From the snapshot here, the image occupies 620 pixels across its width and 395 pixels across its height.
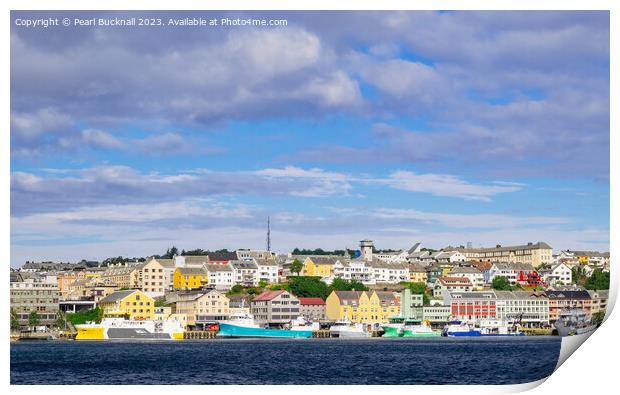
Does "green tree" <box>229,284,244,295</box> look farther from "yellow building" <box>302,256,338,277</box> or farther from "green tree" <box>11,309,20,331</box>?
"green tree" <box>11,309,20,331</box>

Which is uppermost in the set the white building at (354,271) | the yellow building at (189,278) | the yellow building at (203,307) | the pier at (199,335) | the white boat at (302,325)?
the white building at (354,271)

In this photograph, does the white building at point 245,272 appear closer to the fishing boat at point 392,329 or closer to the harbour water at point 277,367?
the fishing boat at point 392,329

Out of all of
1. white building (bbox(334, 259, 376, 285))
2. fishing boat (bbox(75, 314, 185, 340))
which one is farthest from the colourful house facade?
fishing boat (bbox(75, 314, 185, 340))

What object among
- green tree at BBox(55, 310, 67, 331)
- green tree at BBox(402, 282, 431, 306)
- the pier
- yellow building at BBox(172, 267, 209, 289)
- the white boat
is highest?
yellow building at BBox(172, 267, 209, 289)

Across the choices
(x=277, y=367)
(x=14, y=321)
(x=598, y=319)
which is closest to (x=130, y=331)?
(x=14, y=321)

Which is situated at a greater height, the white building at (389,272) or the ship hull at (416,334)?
the white building at (389,272)

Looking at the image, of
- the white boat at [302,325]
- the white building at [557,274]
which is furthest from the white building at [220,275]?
the white building at [557,274]
